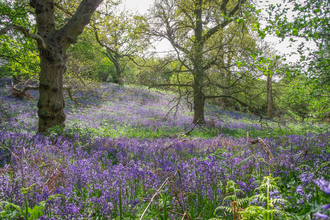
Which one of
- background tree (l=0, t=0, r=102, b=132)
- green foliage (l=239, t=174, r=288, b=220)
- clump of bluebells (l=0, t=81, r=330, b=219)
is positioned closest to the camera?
green foliage (l=239, t=174, r=288, b=220)

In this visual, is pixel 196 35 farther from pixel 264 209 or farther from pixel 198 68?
pixel 264 209

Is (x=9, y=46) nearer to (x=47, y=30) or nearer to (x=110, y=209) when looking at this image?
(x=47, y=30)

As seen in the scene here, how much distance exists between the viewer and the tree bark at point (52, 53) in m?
6.26

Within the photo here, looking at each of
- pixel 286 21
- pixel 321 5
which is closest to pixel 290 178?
pixel 286 21

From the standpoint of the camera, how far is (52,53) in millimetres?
6137

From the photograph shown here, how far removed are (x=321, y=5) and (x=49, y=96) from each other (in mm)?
9152

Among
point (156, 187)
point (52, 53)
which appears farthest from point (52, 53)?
point (156, 187)

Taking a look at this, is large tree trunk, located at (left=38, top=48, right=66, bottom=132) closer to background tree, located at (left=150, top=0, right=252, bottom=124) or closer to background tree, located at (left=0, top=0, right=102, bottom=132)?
background tree, located at (left=0, top=0, right=102, bottom=132)

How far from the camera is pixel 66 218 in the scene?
2.04m

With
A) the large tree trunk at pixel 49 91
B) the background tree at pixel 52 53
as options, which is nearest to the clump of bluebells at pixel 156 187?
the large tree trunk at pixel 49 91

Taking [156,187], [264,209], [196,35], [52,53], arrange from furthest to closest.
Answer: [196,35], [52,53], [156,187], [264,209]

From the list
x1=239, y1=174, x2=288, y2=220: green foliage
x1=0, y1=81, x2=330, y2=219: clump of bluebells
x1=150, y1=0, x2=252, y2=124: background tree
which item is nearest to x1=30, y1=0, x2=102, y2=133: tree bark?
x1=0, y1=81, x2=330, y2=219: clump of bluebells

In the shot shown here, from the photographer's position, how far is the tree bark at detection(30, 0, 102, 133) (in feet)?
20.5

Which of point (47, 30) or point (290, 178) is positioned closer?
point (290, 178)
